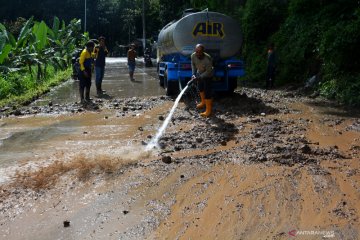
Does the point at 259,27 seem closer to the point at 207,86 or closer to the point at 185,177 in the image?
the point at 207,86

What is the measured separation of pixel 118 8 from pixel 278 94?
5752cm

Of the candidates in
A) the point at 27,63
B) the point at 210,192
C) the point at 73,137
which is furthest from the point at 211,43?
the point at 210,192

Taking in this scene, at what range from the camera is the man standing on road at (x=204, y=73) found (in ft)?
34.9

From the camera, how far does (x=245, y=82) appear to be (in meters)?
18.7

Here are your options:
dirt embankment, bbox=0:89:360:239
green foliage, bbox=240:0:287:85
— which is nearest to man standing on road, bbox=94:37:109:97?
green foliage, bbox=240:0:287:85

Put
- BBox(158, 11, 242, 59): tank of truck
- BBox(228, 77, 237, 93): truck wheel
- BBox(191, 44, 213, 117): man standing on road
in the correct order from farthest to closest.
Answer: BBox(228, 77, 237, 93): truck wheel < BBox(158, 11, 242, 59): tank of truck < BBox(191, 44, 213, 117): man standing on road

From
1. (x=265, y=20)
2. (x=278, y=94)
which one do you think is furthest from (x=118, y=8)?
(x=278, y=94)

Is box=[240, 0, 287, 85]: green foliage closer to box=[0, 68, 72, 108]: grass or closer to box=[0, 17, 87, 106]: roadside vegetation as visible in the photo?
box=[0, 68, 72, 108]: grass

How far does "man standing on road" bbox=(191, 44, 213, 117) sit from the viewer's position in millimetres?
10633

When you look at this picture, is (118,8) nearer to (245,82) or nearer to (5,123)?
(245,82)

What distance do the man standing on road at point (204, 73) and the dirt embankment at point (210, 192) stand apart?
2.06 m

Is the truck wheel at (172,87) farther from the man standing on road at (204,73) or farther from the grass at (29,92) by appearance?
the grass at (29,92)

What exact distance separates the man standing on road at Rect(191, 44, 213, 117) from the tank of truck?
8.81ft

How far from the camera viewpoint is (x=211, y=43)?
13.6 metres
